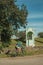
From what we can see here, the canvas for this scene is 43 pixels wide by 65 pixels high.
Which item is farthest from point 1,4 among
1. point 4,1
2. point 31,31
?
point 31,31

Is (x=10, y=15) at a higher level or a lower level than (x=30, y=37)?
higher

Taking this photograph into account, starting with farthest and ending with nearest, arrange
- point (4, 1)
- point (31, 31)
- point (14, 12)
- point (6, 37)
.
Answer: point (31, 31) → point (6, 37) → point (14, 12) → point (4, 1)

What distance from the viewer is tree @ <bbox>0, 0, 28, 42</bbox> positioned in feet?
74.0

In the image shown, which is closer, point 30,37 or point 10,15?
point 10,15

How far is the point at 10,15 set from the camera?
23.6 m

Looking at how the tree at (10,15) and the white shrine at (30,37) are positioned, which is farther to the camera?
the white shrine at (30,37)

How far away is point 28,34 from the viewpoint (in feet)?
101

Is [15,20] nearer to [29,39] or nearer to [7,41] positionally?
[7,41]

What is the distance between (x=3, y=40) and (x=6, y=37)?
557 mm

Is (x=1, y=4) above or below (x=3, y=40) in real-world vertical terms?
above

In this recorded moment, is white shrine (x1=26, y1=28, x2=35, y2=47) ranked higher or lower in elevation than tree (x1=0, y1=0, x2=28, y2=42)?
lower

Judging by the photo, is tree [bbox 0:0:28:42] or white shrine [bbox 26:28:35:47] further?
white shrine [bbox 26:28:35:47]

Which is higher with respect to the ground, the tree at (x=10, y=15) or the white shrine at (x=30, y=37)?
the tree at (x=10, y=15)

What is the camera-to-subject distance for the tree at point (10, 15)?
2255 cm
